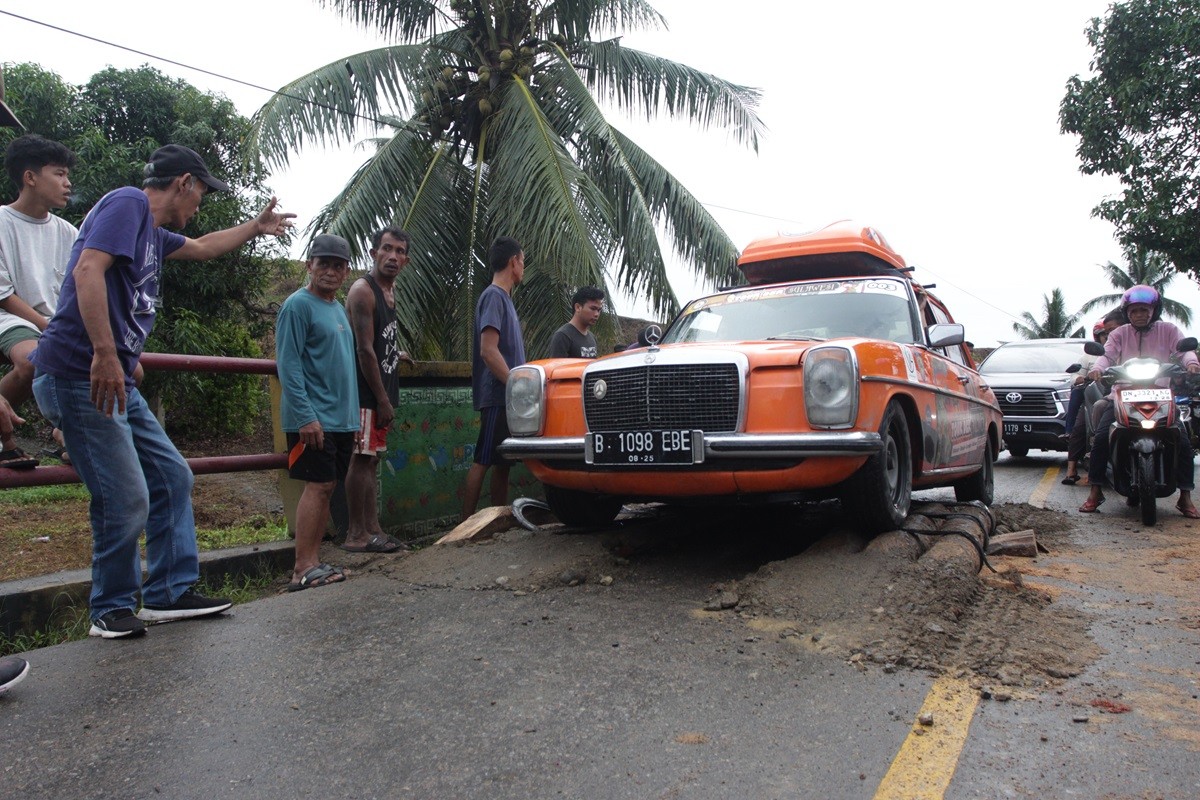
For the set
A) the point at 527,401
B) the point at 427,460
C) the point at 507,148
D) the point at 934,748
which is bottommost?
the point at 934,748

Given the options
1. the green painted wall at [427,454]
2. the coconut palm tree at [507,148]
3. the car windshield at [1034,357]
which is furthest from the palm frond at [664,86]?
the green painted wall at [427,454]

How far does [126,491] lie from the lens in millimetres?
3377

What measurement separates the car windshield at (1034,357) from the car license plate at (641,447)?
9.12 metres

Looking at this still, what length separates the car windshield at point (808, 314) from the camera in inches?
207

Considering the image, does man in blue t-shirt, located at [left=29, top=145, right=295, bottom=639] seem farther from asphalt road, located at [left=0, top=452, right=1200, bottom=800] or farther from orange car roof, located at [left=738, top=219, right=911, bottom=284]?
orange car roof, located at [left=738, top=219, right=911, bottom=284]

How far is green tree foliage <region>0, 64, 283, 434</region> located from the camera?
48.5 feet

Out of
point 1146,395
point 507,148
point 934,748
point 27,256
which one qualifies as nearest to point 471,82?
point 507,148

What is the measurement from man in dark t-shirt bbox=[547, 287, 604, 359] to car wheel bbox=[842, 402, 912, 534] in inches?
89.8

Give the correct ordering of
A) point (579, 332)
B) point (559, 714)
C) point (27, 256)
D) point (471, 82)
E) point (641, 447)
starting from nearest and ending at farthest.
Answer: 1. point (559, 714)
2. point (27, 256)
3. point (641, 447)
4. point (579, 332)
5. point (471, 82)

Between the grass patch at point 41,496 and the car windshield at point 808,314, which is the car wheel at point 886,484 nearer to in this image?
the car windshield at point 808,314

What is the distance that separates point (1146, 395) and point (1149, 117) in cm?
1241

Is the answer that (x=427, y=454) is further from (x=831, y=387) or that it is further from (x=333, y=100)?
(x=333, y=100)

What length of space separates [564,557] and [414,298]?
7719 millimetres

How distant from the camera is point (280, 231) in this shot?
422 cm
